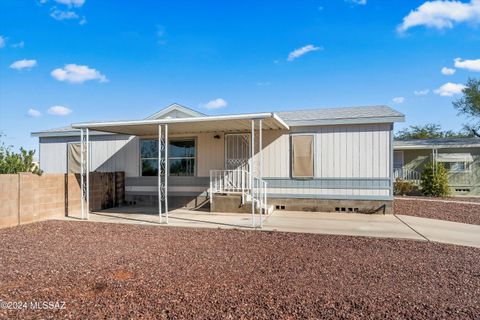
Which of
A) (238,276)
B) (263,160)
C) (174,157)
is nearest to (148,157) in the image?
(174,157)

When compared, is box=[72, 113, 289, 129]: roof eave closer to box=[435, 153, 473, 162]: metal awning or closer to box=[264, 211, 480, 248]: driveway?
box=[264, 211, 480, 248]: driveway

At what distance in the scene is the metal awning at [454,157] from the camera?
16.1m

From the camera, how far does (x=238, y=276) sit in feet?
13.8

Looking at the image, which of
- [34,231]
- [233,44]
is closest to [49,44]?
[233,44]

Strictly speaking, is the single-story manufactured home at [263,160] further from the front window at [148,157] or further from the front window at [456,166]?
the front window at [456,166]

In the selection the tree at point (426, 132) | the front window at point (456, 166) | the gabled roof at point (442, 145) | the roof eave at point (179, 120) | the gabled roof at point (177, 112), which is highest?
the tree at point (426, 132)

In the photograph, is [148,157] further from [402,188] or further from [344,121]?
[402,188]

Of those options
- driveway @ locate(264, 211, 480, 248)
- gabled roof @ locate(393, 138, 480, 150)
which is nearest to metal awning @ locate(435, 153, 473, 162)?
gabled roof @ locate(393, 138, 480, 150)

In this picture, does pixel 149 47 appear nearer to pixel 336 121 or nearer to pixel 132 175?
pixel 132 175

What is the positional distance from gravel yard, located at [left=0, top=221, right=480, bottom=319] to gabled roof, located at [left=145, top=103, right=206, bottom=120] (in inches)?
219

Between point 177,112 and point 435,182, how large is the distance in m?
12.7

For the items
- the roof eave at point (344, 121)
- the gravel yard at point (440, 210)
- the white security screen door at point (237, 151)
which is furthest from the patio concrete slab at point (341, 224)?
the roof eave at point (344, 121)

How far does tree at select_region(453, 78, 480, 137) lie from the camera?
27.7m

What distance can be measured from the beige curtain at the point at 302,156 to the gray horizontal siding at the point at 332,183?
0.26 meters
